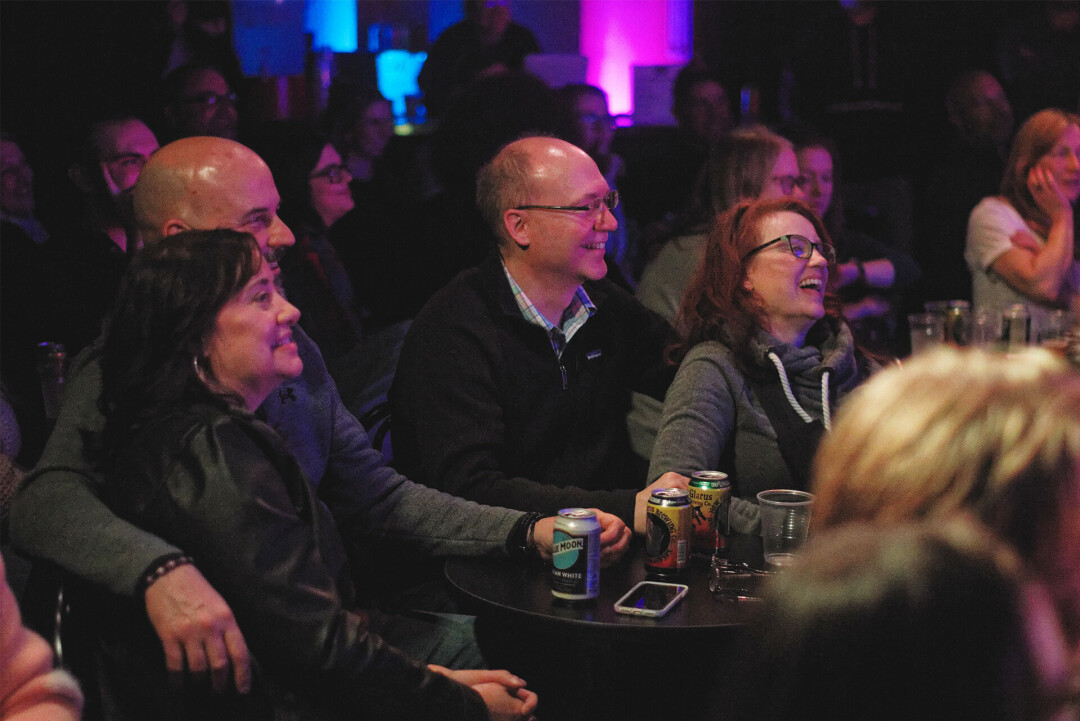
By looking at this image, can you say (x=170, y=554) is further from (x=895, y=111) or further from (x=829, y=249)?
(x=895, y=111)

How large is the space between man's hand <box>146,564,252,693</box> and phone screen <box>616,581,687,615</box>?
710mm

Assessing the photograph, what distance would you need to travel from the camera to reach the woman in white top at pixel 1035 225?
4484mm

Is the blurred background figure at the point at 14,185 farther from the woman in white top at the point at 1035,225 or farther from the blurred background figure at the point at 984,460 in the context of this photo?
the woman in white top at the point at 1035,225

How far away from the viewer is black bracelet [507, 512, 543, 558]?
231cm

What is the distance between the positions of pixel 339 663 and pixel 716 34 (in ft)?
23.8

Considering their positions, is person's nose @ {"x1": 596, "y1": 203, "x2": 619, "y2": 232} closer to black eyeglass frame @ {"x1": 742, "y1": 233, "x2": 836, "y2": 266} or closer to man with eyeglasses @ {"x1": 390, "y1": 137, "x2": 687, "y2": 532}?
man with eyeglasses @ {"x1": 390, "y1": 137, "x2": 687, "y2": 532}

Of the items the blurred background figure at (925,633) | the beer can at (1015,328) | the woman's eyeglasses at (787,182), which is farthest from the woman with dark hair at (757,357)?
the blurred background figure at (925,633)

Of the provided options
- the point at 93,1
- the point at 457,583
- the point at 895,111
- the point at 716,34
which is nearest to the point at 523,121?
the point at 457,583

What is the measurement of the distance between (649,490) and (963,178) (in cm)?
359

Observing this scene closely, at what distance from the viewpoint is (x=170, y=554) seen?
1.67 meters

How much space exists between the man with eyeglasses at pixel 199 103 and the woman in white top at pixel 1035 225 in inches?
129

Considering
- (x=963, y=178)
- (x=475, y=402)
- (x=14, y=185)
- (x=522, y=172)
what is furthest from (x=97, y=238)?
(x=963, y=178)

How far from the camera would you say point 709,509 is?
2.25 m

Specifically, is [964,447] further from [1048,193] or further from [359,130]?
[359,130]
